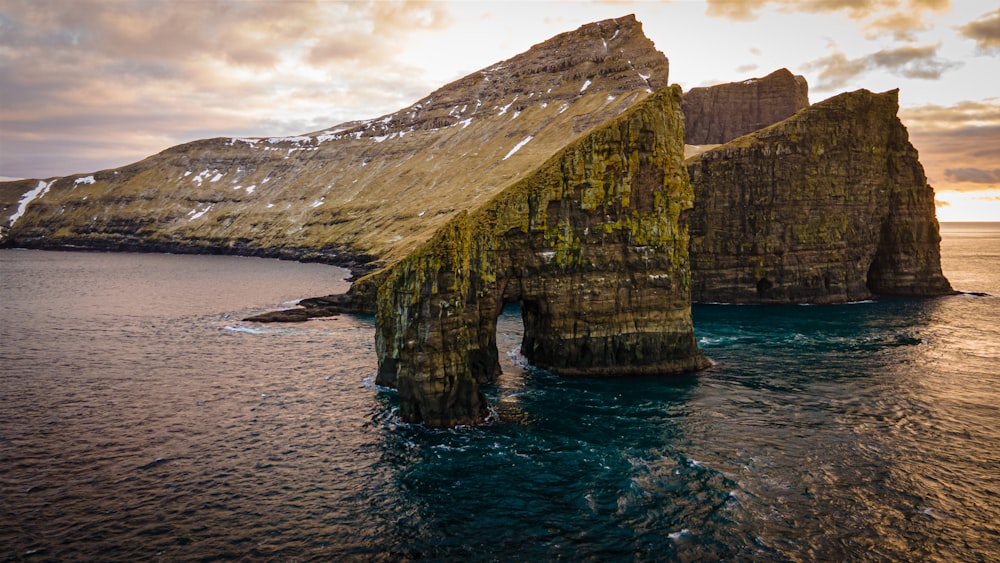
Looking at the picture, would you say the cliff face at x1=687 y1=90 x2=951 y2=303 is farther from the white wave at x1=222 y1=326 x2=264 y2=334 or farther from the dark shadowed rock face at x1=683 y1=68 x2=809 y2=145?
the dark shadowed rock face at x1=683 y1=68 x2=809 y2=145

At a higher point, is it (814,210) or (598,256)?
(814,210)

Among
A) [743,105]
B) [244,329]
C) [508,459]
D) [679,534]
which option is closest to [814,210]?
[508,459]

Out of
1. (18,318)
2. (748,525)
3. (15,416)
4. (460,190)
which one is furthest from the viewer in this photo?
(460,190)

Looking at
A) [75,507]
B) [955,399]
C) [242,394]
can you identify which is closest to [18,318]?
[242,394]

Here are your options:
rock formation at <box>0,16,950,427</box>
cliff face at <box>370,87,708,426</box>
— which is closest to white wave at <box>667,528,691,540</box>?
rock formation at <box>0,16,950,427</box>

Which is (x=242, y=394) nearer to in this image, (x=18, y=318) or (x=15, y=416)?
(x=15, y=416)

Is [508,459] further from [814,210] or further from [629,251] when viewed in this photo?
[814,210]

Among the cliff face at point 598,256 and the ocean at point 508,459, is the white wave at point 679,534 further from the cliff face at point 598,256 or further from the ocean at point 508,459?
the cliff face at point 598,256
